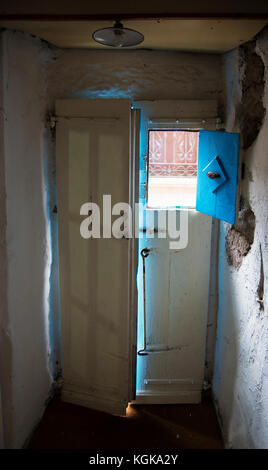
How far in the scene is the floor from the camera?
8.14ft

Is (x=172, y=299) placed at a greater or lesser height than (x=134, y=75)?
lesser

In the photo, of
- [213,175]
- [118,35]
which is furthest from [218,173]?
[118,35]

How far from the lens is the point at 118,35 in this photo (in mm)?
1943

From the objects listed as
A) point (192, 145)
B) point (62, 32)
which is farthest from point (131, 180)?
point (62, 32)

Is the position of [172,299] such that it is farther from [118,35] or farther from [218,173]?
[118,35]

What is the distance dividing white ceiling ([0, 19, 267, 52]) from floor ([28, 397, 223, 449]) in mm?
2392

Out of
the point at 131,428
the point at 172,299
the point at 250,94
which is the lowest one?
the point at 131,428

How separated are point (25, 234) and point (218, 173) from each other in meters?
1.20

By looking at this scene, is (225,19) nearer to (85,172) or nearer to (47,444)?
(85,172)

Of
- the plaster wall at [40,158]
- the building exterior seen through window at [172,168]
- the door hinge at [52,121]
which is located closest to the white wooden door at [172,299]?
the building exterior seen through window at [172,168]

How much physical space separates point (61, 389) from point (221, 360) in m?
1.18

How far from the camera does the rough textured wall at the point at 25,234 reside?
219cm

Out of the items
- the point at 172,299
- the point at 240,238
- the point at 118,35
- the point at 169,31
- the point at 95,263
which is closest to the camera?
the point at 118,35

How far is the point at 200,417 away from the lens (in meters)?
2.75
